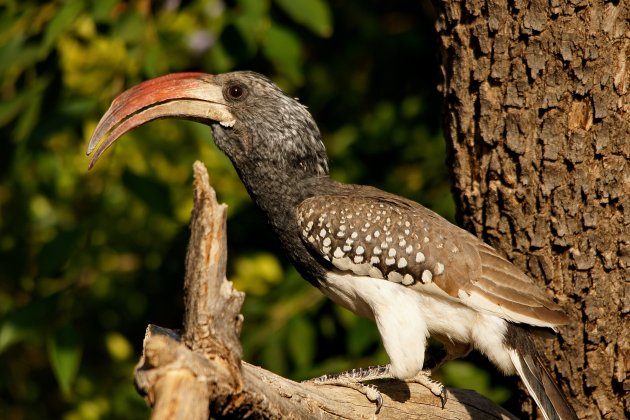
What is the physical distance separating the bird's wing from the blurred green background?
2.81ft

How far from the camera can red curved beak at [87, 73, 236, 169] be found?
4.20 metres

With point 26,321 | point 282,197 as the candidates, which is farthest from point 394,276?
point 26,321

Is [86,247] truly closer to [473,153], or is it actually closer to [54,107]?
[54,107]

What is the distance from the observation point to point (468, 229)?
14.7 ft

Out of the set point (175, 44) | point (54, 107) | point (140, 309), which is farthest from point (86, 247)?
point (140, 309)

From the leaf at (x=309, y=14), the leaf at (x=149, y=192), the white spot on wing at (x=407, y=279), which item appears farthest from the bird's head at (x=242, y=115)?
the white spot on wing at (x=407, y=279)

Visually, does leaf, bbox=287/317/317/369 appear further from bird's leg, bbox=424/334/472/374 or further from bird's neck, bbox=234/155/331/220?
bird's neck, bbox=234/155/331/220

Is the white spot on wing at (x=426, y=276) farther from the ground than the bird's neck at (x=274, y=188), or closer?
closer

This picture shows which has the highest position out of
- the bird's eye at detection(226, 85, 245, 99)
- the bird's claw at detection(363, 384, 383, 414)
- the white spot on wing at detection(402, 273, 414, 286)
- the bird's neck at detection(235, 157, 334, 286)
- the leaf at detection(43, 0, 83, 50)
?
the leaf at detection(43, 0, 83, 50)

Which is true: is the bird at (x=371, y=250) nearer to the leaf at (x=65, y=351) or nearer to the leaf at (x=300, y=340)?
the leaf at (x=300, y=340)

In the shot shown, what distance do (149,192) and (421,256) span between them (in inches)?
65.8

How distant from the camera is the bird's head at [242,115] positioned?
14.0 feet

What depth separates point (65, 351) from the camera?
16.1ft

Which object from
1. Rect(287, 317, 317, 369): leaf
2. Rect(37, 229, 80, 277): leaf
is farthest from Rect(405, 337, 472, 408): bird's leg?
Rect(37, 229, 80, 277): leaf
